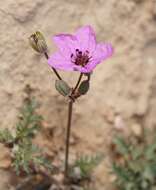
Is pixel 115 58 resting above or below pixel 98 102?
above

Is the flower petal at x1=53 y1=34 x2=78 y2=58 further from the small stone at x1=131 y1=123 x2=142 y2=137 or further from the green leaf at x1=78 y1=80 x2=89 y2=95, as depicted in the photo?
the small stone at x1=131 y1=123 x2=142 y2=137

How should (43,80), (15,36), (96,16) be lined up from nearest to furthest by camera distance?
(15,36) → (43,80) → (96,16)

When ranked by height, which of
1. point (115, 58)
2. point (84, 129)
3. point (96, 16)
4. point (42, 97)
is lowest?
point (84, 129)

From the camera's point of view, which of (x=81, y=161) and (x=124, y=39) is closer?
(x=81, y=161)

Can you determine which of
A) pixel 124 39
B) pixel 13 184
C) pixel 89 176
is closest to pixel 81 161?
pixel 89 176

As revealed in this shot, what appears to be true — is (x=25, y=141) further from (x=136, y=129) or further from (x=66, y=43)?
(x=136, y=129)

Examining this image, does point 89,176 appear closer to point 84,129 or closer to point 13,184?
point 84,129
